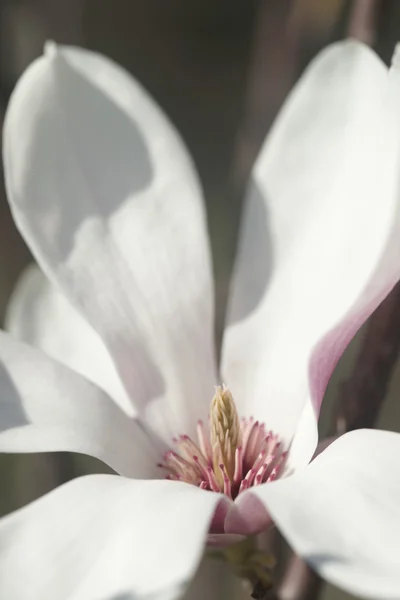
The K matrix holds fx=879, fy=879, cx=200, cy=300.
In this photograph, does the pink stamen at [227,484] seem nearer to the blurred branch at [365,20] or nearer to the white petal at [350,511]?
the white petal at [350,511]

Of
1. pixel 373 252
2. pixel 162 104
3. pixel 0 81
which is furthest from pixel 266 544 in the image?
pixel 162 104

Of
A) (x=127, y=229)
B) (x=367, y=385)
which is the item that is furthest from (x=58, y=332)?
(x=367, y=385)

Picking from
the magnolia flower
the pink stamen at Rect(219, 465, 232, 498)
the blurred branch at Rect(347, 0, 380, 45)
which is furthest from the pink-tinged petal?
the blurred branch at Rect(347, 0, 380, 45)

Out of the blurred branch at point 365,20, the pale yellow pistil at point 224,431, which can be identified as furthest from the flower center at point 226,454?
the blurred branch at point 365,20

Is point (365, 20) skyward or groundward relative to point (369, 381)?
skyward

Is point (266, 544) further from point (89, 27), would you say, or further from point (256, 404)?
point (89, 27)

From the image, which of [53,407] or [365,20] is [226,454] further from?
[365,20]

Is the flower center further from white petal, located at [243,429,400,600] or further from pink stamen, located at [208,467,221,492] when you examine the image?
white petal, located at [243,429,400,600]
